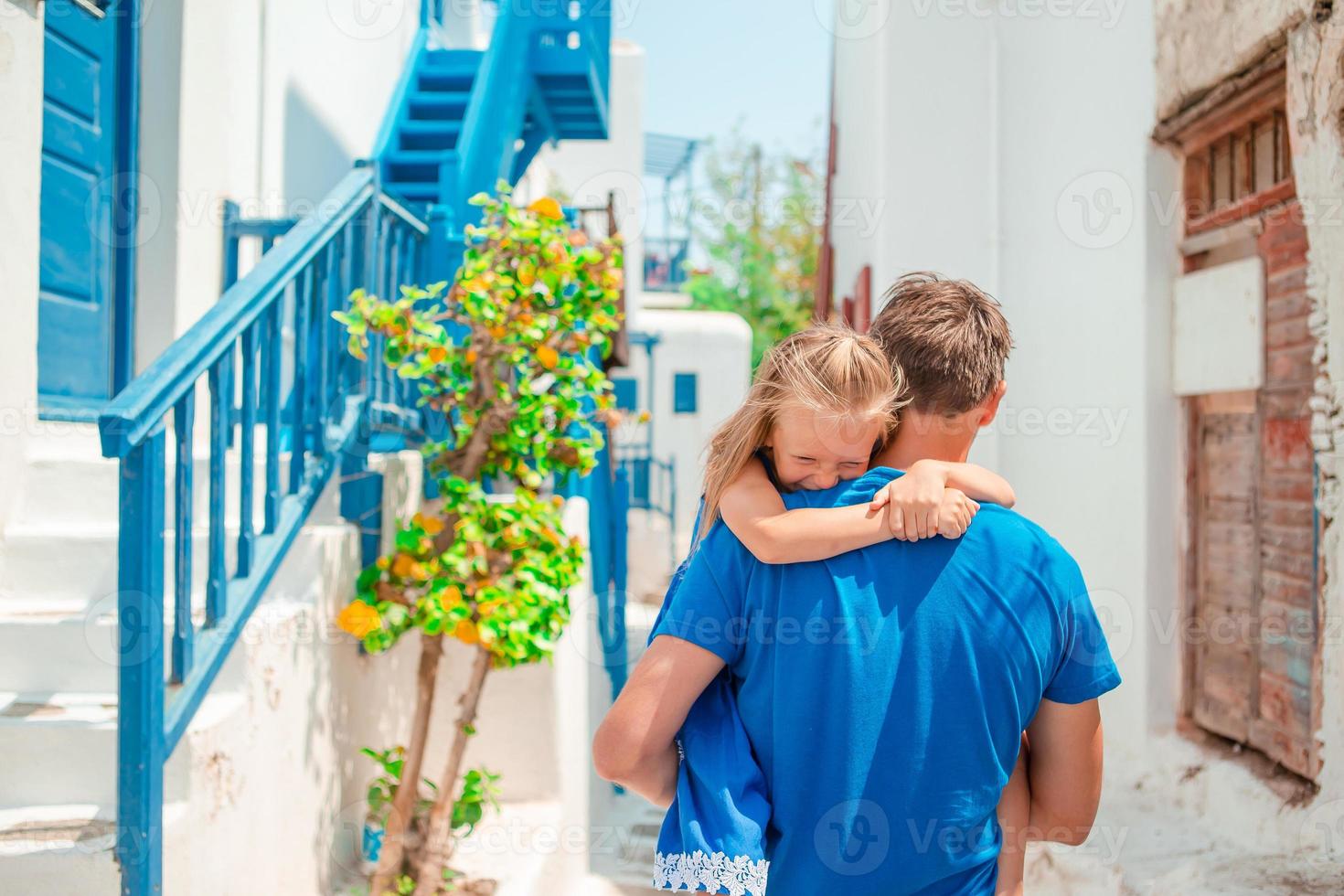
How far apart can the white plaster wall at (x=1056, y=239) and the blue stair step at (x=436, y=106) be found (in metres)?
2.56

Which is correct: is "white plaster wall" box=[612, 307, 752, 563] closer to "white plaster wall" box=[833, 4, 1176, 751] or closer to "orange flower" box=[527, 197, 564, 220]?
"white plaster wall" box=[833, 4, 1176, 751]

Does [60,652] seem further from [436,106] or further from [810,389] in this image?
[436,106]

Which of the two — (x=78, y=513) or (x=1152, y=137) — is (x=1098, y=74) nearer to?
(x=1152, y=137)

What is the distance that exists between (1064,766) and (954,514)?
0.43m

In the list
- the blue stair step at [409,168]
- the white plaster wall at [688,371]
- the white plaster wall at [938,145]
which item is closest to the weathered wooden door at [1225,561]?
the white plaster wall at [938,145]

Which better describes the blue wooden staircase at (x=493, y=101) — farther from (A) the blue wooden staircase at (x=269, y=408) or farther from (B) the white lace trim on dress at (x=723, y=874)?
(B) the white lace trim on dress at (x=723, y=874)

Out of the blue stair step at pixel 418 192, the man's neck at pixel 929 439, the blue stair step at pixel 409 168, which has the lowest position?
the man's neck at pixel 929 439

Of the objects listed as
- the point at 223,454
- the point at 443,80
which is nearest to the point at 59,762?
the point at 223,454

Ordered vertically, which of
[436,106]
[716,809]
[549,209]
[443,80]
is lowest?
[716,809]

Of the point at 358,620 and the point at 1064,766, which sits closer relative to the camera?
the point at 1064,766

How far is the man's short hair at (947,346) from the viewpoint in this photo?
1.37m

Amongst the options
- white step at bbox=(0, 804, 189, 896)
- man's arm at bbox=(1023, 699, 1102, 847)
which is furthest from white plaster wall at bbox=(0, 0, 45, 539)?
man's arm at bbox=(1023, 699, 1102, 847)

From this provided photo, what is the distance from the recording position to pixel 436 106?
21.6 ft

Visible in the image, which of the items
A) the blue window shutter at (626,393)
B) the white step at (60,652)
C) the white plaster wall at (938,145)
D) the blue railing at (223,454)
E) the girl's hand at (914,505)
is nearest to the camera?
the girl's hand at (914,505)
